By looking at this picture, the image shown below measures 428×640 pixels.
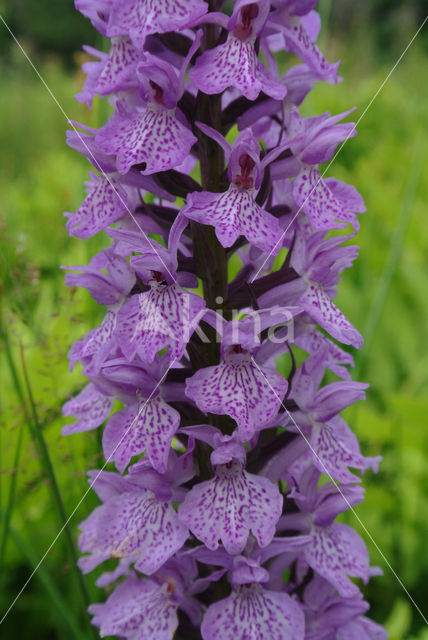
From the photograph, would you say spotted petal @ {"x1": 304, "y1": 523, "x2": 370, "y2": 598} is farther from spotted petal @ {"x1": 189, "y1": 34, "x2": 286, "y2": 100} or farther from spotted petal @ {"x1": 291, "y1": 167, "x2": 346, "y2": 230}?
spotted petal @ {"x1": 189, "y1": 34, "x2": 286, "y2": 100}

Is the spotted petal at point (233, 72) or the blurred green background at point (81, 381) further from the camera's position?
the blurred green background at point (81, 381)

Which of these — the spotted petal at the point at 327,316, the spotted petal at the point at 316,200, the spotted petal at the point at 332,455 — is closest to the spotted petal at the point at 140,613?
the spotted petal at the point at 332,455

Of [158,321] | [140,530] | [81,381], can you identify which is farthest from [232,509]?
[81,381]

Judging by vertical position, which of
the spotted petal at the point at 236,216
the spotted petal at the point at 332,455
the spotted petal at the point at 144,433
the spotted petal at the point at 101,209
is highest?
the spotted petal at the point at 236,216

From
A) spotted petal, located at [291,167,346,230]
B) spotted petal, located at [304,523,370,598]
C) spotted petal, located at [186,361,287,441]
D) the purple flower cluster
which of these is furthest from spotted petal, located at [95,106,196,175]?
spotted petal, located at [304,523,370,598]

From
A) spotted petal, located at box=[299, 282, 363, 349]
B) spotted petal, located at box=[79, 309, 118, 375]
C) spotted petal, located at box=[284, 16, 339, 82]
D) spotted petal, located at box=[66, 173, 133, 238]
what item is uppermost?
spotted petal, located at box=[284, 16, 339, 82]

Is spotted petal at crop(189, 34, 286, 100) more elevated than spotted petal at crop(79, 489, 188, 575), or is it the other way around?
spotted petal at crop(189, 34, 286, 100)

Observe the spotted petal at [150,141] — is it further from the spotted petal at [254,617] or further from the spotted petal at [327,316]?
the spotted petal at [254,617]

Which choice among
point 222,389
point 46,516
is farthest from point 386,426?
point 222,389
